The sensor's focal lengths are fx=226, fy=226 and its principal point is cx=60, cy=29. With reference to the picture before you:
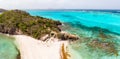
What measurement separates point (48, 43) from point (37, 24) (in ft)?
39.2

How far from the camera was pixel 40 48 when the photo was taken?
35844 millimetres

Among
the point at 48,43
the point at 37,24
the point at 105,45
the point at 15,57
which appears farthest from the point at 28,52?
the point at 37,24

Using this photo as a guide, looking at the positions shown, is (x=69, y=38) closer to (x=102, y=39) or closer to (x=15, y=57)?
(x=102, y=39)

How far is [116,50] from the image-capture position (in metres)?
35.8

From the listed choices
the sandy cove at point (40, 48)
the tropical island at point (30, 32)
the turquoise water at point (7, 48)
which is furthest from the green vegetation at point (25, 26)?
the turquoise water at point (7, 48)

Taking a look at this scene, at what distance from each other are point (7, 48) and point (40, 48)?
532 cm

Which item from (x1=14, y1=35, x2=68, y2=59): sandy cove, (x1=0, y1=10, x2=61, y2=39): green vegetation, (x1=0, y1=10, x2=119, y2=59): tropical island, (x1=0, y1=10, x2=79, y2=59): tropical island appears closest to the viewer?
(x1=14, y1=35, x2=68, y2=59): sandy cove

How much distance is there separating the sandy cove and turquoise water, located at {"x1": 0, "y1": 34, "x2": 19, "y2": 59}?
992mm

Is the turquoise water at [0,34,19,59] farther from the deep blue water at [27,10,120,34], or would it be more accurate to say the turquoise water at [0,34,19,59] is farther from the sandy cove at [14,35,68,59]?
the deep blue water at [27,10,120,34]

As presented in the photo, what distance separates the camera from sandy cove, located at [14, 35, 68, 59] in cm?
3160

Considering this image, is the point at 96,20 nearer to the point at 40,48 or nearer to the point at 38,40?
the point at 38,40

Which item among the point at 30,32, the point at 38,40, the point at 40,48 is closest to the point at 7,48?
the point at 40,48

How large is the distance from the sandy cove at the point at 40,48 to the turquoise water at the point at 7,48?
992 mm

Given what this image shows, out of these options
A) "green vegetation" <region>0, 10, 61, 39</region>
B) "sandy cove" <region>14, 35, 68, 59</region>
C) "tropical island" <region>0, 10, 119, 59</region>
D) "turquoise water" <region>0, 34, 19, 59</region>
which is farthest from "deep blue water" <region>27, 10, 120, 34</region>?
"turquoise water" <region>0, 34, 19, 59</region>
